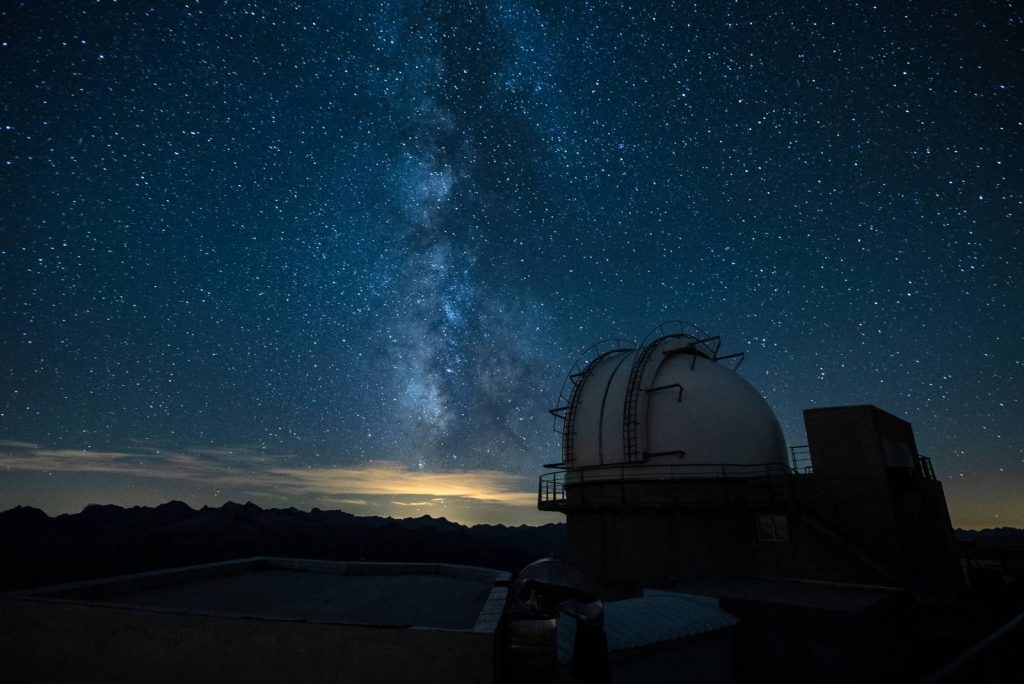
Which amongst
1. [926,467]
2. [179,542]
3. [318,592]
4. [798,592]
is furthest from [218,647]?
[179,542]

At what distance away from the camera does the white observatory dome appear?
1972cm

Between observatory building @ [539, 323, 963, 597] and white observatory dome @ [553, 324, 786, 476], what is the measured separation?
55 mm

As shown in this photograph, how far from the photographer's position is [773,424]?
71.4ft

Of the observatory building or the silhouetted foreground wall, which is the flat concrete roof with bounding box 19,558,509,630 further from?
the observatory building

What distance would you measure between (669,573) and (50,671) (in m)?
18.0

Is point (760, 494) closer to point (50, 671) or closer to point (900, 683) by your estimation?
point (900, 683)

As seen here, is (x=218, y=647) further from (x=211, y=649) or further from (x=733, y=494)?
(x=733, y=494)

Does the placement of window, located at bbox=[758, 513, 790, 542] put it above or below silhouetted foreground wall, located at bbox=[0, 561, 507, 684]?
above

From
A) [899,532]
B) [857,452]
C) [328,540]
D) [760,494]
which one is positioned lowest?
[328,540]

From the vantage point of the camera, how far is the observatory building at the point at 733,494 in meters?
17.2

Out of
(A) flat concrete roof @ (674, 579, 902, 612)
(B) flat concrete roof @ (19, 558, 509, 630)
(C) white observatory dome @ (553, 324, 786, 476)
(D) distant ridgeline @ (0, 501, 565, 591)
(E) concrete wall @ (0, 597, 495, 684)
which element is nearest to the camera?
(E) concrete wall @ (0, 597, 495, 684)

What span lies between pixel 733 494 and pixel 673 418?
3770mm

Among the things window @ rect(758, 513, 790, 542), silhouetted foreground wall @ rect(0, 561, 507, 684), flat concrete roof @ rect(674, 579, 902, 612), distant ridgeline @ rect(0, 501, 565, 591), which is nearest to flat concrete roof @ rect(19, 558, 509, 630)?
silhouetted foreground wall @ rect(0, 561, 507, 684)

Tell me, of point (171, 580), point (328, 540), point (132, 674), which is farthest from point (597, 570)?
point (328, 540)
